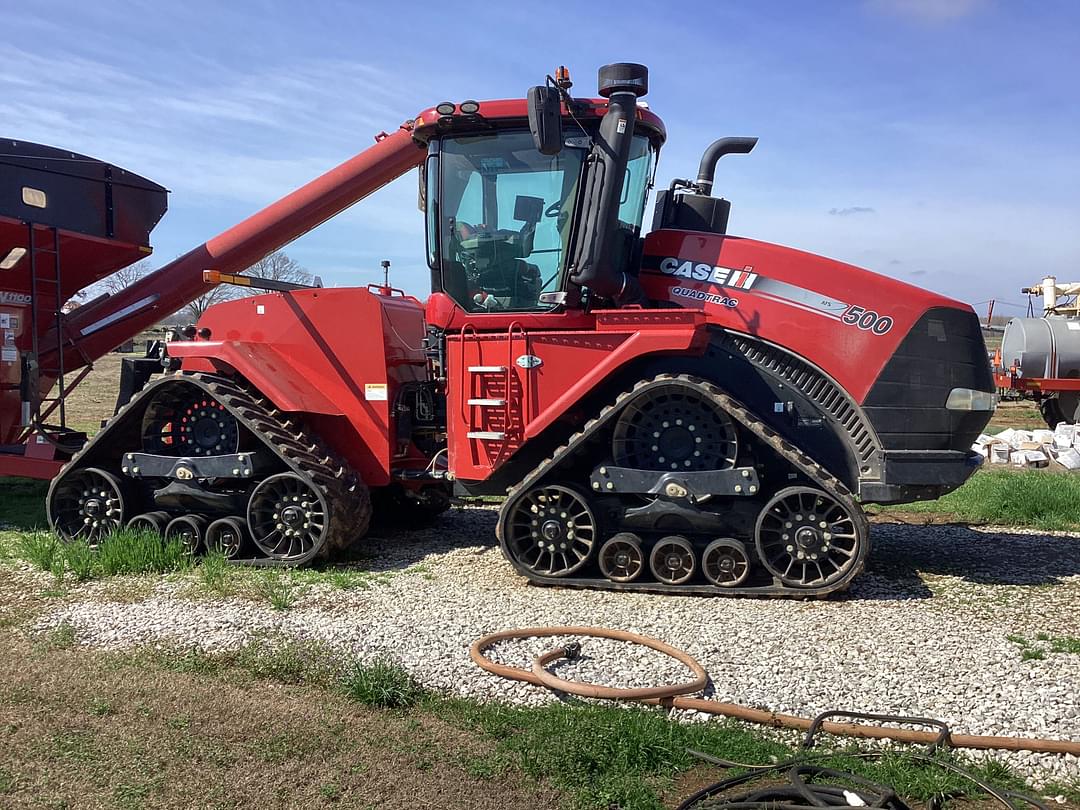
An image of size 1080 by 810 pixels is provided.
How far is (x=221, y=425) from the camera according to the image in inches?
283

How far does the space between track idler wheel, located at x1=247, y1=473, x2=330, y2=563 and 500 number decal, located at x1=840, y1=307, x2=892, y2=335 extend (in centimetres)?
385

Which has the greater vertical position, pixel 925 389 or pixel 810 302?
pixel 810 302

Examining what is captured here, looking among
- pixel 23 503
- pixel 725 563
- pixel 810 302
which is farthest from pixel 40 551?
pixel 810 302

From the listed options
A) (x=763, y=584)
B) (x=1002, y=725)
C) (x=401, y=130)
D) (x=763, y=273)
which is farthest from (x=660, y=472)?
(x=401, y=130)

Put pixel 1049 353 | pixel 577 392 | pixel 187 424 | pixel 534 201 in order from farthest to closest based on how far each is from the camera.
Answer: pixel 1049 353
pixel 187 424
pixel 534 201
pixel 577 392

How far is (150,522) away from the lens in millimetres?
7281

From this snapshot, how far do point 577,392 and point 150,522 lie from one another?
11.4ft

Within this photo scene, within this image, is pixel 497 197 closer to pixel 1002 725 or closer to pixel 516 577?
pixel 516 577

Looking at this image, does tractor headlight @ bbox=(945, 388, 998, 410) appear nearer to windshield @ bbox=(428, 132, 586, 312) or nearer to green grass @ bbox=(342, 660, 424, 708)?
windshield @ bbox=(428, 132, 586, 312)

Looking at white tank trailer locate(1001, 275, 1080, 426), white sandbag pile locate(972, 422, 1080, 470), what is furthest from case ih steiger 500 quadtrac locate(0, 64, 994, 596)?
white tank trailer locate(1001, 275, 1080, 426)

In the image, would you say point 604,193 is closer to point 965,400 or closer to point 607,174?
point 607,174

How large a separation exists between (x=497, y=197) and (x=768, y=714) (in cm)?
407

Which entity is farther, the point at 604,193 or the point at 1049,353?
the point at 1049,353

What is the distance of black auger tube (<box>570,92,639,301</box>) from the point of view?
6.37 meters
